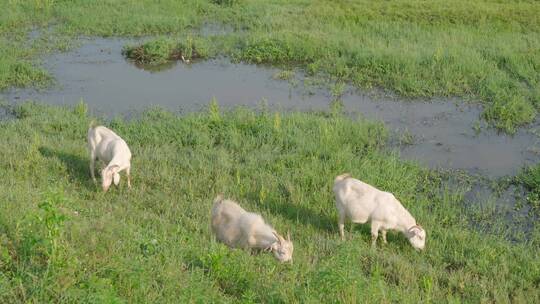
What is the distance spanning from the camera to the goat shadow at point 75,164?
1008cm

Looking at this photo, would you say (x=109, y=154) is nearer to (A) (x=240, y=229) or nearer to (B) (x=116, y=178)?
(B) (x=116, y=178)

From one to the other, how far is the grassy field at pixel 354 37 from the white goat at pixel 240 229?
7.33 meters

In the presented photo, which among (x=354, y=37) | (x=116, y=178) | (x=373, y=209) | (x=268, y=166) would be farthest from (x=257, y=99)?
(x=373, y=209)

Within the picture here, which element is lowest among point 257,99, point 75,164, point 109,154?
point 257,99

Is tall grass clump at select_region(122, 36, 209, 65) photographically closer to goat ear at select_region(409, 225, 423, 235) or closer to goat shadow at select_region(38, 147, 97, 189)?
goat shadow at select_region(38, 147, 97, 189)

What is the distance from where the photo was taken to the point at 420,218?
9281 millimetres

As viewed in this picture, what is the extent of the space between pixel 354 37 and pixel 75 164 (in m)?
10.8

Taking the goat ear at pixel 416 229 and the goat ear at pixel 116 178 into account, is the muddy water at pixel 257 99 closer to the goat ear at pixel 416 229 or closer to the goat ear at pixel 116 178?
the goat ear at pixel 416 229

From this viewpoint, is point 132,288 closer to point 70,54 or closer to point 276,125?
point 276,125

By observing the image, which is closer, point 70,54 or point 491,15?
point 70,54

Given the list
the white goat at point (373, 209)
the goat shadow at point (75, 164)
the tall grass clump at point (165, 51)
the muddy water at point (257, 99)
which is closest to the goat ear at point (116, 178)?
the goat shadow at point (75, 164)

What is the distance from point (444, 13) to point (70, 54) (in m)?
11.7

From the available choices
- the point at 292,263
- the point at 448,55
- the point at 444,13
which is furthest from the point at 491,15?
the point at 292,263

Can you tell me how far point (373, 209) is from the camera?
28.0 feet
